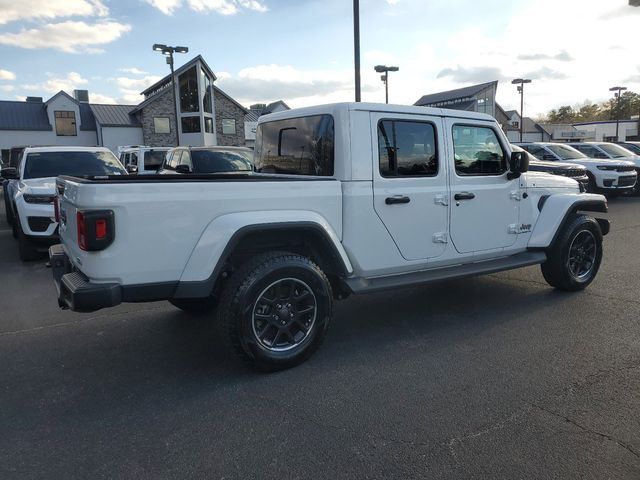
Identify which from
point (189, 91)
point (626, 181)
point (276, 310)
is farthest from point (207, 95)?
point (276, 310)

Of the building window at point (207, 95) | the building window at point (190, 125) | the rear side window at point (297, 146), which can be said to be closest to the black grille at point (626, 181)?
the rear side window at point (297, 146)

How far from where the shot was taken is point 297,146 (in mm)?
4418

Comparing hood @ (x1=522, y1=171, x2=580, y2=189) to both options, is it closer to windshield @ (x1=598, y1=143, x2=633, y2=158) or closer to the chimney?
windshield @ (x1=598, y1=143, x2=633, y2=158)

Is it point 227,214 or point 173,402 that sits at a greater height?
point 227,214

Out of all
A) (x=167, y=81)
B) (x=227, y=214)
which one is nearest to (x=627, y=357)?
(x=227, y=214)

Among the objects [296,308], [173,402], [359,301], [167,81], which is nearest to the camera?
[173,402]

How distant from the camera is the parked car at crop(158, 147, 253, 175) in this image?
984 cm

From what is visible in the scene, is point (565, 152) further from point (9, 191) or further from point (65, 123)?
point (65, 123)

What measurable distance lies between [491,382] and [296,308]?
149cm

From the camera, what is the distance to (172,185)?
3.17 metres

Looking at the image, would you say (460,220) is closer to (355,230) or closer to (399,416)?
(355,230)

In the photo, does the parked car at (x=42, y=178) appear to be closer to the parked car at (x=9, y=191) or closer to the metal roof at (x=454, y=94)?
the parked car at (x=9, y=191)

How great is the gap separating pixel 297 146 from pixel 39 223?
5.28 m

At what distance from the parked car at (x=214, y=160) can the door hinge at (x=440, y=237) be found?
594 centimetres
